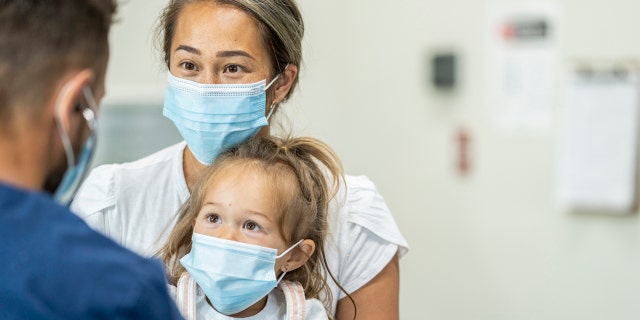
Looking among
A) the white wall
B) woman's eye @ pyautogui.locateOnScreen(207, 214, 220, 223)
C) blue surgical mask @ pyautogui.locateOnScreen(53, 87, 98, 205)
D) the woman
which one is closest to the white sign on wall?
the white wall

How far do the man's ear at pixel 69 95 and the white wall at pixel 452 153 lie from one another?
7.12 feet

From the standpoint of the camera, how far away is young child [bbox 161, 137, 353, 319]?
1.52 metres

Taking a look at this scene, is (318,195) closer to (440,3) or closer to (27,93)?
(27,93)

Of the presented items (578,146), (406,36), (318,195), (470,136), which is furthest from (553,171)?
(318,195)

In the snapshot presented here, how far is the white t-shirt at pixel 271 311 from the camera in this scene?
5.10ft

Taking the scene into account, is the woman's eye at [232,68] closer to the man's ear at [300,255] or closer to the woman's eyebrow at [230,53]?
the woman's eyebrow at [230,53]

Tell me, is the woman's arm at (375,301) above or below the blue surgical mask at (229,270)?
below

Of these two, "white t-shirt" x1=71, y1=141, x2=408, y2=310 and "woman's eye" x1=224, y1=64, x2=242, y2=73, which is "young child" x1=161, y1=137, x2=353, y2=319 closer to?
"white t-shirt" x1=71, y1=141, x2=408, y2=310

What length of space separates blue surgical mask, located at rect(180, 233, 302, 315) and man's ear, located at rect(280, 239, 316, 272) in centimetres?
7

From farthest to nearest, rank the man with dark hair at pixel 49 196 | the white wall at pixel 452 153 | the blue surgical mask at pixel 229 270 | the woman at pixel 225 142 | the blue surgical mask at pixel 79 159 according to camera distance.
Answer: the white wall at pixel 452 153 < the woman at pixel 225 142 < the blue surgical mask at pixel 229 270 < the blue surgical mask at pixel 79 159 < the man with dark hair at pixel 49 196

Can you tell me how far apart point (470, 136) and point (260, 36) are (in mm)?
1972

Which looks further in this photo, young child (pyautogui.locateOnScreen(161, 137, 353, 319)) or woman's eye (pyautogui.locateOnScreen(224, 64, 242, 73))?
woman's eye (pyautogui.locateOnScreen(224, 64, 242, 73))

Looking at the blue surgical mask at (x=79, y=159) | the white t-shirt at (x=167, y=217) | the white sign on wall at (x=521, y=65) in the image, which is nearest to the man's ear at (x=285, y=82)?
the white t-shirt at (x=167, y=217)

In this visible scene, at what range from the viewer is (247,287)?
1.52 m
